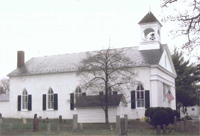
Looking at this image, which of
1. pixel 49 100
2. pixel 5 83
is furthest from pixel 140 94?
pixel 5 83

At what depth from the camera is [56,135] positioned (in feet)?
59.5

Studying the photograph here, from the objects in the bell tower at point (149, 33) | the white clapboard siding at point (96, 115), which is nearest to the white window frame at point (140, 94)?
the white clapboard siding at point (96, 115)

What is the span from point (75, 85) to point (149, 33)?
1049 cm

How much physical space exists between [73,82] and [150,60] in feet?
30.0

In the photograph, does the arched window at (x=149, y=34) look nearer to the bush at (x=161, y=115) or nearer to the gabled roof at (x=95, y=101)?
the gabled roof at (x=95, y=101)

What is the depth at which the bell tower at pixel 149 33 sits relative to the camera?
35625mm

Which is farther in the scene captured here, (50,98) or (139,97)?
(50,98)

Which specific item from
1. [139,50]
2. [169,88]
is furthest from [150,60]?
[169,88]

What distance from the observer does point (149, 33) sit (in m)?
36.2

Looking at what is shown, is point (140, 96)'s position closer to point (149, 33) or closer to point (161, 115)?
point (149, 33)

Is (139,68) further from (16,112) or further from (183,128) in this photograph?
(16,112)

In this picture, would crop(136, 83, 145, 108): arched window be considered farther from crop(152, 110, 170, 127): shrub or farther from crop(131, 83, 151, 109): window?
crop(152, 110, 170, 127): shrub

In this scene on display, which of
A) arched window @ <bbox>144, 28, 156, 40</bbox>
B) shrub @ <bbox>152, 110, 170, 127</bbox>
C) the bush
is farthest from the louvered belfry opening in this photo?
shrub @ <bbox>152, 110, 170, 127</bbox>

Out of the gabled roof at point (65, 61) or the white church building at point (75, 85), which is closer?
the white church building at point (75, 85)
